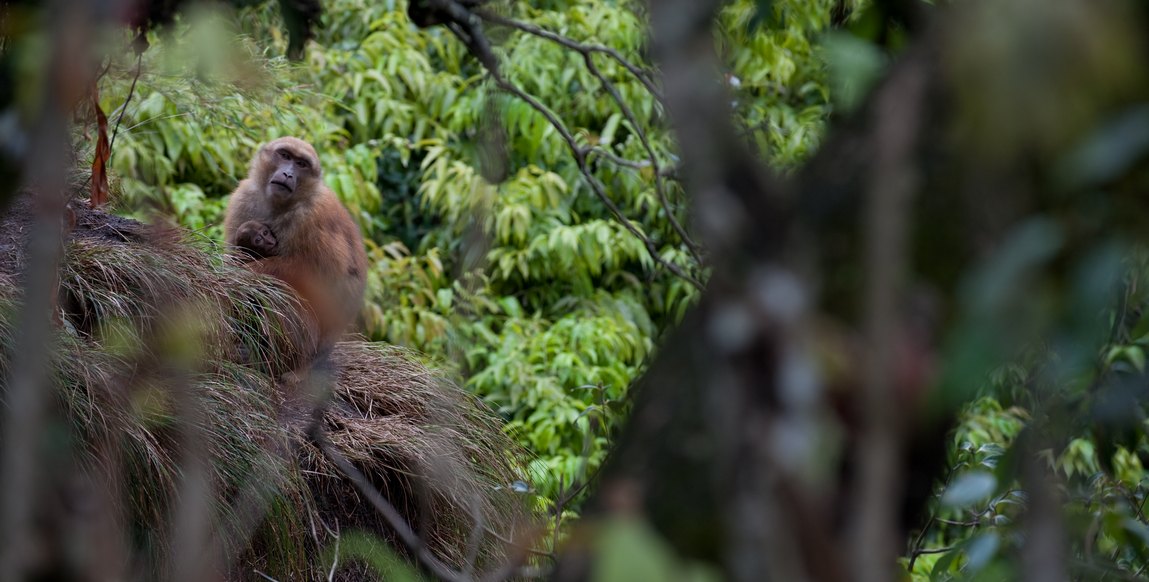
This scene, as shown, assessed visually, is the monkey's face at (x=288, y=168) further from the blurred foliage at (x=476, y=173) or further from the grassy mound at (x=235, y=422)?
the grassy mound at (x=235, y=422)

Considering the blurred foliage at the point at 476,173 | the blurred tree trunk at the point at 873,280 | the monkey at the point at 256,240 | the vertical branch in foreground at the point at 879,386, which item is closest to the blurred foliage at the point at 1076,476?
the blurred tree trunk at the point at 873,280

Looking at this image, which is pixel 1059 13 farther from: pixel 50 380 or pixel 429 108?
pixel 429 108

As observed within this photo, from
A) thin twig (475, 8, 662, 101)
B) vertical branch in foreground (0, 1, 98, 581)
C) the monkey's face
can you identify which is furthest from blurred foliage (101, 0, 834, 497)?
vertical branch in foreground (0, 1, 98, 581)

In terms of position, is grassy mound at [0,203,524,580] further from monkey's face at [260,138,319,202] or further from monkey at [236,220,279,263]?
monkey's face at [260,138,319,202]

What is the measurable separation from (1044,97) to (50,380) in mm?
3006

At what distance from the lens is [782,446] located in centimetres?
71

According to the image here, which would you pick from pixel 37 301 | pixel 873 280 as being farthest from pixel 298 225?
pixel 873 280

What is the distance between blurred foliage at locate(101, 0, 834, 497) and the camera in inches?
214

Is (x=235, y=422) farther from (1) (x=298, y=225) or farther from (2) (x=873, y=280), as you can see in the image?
(2) (x=873, y=280)

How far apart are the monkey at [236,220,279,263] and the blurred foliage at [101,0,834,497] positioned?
0.18 meters

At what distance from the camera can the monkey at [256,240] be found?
5309mm

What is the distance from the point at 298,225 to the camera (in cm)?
537

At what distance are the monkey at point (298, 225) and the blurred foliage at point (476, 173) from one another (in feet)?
0.75

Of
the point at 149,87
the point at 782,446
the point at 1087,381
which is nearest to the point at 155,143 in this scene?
the point at 149,87
